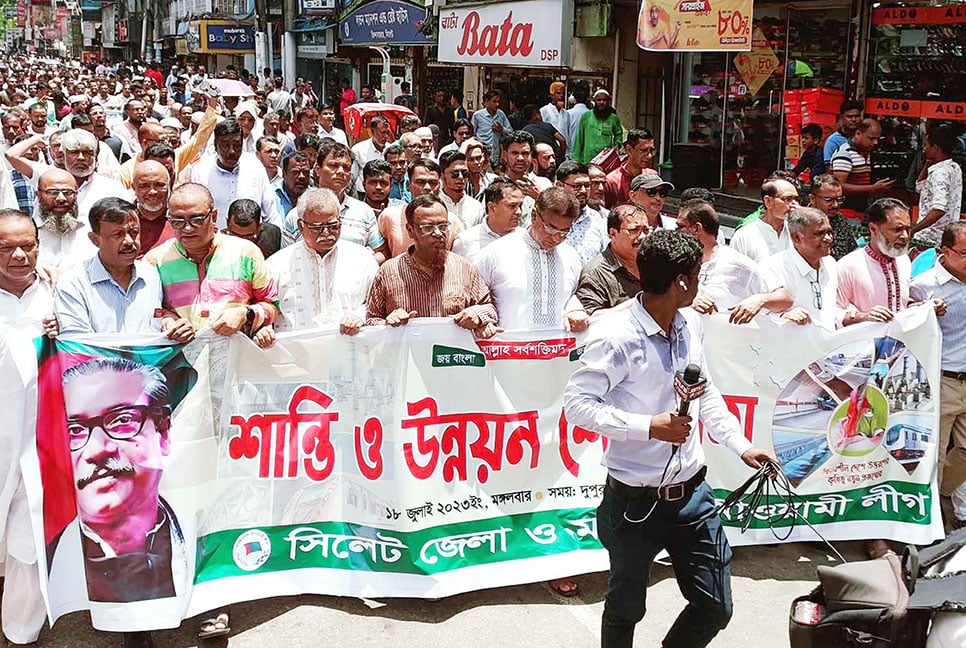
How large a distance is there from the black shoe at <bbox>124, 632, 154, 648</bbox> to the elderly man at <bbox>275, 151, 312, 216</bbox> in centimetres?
389

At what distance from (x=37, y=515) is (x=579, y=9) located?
457 inches

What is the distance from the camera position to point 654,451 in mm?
3469

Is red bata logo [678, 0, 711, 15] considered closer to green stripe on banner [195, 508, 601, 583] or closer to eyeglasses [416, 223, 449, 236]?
eyeglasses [416, 223, 449, 236]

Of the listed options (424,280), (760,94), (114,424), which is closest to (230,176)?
(424,280)

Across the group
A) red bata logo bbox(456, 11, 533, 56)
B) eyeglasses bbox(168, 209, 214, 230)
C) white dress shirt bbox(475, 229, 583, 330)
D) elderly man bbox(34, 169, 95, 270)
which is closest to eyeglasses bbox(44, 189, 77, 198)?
elderly man bbox(34, 169, 95, 270)

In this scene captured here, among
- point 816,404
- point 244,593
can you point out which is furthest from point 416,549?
point 816,404

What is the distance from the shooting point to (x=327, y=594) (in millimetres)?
4480

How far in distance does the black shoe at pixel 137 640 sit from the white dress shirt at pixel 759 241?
4048mm

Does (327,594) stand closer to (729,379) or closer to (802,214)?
(729,379)

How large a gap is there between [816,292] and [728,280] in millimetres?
464

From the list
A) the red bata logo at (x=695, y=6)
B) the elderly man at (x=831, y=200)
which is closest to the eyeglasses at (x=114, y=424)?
the elderly man at (x=831, y=200)

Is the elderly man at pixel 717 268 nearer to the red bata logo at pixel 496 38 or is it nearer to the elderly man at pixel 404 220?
the elderly man at pixel 404 220

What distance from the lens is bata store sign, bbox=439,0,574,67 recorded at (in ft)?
46.5

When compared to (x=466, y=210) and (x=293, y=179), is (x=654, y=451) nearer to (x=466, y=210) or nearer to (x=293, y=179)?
(x=466, y=210)
